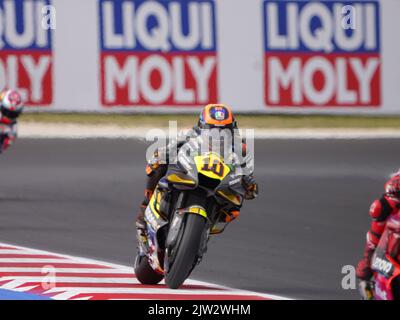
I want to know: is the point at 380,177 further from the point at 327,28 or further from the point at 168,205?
the point at 168,205

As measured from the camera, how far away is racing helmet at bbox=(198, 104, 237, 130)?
8852 mm

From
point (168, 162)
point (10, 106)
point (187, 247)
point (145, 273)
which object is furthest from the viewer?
point (10, 106)

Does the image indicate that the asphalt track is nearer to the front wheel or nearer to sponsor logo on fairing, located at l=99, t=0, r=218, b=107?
the front wheel

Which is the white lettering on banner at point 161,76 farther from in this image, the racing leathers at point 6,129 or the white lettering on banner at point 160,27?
the racing leathers at point 6,129

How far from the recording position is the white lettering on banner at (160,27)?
63.0 feet

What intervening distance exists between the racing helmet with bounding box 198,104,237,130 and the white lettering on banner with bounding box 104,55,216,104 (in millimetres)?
10186

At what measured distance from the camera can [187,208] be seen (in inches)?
336

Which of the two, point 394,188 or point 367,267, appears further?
A: point 367,267

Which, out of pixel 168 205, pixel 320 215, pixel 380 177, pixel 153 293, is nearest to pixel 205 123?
pixel 168 205

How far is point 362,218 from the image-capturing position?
13.4 meters

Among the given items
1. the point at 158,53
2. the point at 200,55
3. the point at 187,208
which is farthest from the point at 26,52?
the point at 187,208

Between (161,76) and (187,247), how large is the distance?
10945 mm

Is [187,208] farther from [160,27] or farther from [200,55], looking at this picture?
[160,27]
